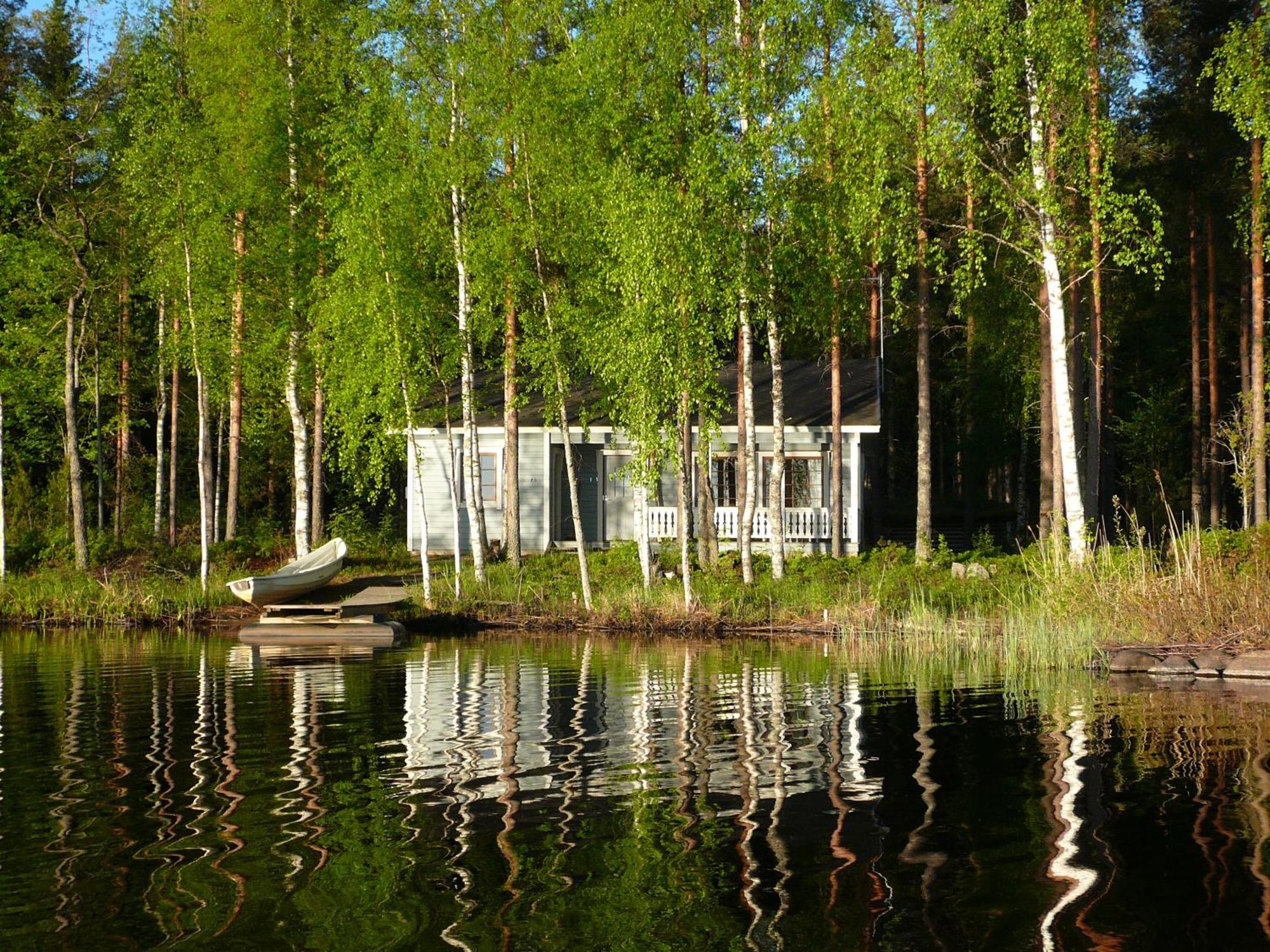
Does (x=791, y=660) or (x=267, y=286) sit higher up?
(x=267, y=286)

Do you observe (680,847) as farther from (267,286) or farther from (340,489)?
(340,489)

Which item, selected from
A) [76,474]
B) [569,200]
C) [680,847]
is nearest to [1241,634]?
[680,847]

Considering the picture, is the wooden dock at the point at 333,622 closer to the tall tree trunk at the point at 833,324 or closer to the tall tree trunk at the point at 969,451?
the tall tree trunk at the point at 833,324

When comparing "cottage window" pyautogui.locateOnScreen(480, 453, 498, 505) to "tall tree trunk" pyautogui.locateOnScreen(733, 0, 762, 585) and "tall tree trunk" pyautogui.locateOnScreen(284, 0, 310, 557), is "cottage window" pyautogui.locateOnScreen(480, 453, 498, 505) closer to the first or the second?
"tall tree trunk" pyautogui.locateOnScreen(284, 0, 310, 557)

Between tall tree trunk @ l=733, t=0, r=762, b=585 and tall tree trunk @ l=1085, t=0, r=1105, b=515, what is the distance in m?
5.98

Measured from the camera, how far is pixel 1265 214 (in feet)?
76.6

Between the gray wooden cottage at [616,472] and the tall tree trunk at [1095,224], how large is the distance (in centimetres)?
504

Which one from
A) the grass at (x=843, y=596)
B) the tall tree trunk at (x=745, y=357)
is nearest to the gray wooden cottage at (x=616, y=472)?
the grass at (x=843, y=596)

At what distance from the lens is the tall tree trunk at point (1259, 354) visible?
23797 mm

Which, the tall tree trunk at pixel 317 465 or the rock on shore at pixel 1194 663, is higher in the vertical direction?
the tall tree trunk at pixel 317 465

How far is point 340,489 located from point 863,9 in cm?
2211

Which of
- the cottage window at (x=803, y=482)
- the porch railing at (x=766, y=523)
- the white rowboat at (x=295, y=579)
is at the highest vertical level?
the cottage window at (x=803, y=482)

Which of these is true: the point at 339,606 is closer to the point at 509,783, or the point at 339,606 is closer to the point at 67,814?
the point at 509,783

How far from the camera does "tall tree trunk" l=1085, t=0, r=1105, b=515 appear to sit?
67.5 ft
